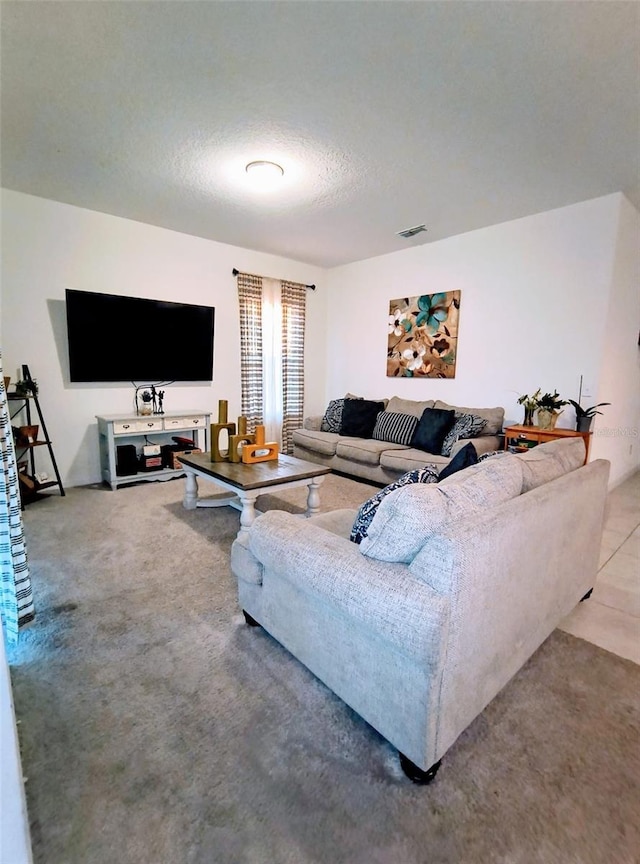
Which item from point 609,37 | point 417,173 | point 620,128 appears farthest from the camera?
point 417,173

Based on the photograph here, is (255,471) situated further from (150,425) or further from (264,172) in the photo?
(264,172)

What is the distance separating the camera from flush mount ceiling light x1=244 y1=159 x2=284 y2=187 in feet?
8.90

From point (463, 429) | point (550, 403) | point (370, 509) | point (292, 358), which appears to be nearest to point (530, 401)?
point (550, 403)

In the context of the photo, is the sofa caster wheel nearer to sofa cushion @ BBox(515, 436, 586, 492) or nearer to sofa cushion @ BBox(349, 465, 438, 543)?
sofa cushion @ BBox(349, 465, 438, 543)

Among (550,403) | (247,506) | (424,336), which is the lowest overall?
(247,506)

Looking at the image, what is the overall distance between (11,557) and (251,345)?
363 centimetres

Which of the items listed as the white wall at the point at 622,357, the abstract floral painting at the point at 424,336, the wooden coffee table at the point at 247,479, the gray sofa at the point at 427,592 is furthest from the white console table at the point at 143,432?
the white wall at the point at 622,357

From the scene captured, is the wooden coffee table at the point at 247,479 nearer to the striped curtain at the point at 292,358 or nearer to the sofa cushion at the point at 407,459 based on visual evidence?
the sofa cushion at the point at 407,459

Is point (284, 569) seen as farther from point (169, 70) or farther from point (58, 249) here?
point (58, 249)

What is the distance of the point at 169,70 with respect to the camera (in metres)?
1.91

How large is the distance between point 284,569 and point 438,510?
23.5 inches

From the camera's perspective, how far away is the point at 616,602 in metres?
2.08

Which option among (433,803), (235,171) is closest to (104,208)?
(235,171)

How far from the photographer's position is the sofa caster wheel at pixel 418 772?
3.71 feet
